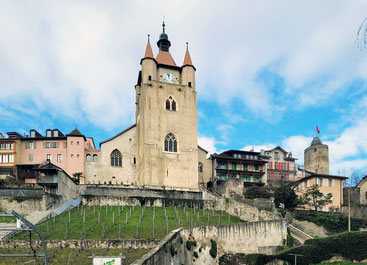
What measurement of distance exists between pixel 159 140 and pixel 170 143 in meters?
2.07

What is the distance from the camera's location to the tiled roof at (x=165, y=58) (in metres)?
65.1

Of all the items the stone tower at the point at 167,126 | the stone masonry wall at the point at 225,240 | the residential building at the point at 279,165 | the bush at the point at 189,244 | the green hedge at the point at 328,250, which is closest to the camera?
the stone masonry wall at the point at 225,240

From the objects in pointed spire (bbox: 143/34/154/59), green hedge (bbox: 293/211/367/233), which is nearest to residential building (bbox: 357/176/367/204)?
green hedge (bbox: 293/211/367/233)

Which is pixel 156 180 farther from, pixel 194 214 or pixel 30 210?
pixel 30 210

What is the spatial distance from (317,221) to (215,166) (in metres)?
26.5

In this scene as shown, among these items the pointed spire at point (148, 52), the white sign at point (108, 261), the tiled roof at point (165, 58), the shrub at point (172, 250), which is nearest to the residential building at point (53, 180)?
the shrub at point (172, 250)

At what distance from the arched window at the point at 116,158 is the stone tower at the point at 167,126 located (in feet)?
11.9

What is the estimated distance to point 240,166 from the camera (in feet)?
228

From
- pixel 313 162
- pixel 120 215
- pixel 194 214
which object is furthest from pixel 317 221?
pixel 313 162

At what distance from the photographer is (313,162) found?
294 feet

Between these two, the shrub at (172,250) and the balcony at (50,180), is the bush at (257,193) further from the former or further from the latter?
the shrub at (172,250)

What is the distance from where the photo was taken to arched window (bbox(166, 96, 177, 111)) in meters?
60.4

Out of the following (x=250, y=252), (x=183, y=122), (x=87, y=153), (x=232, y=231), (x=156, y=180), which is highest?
(x=183, y=122)

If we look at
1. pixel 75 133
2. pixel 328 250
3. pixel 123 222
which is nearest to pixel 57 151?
pixel 75 133
